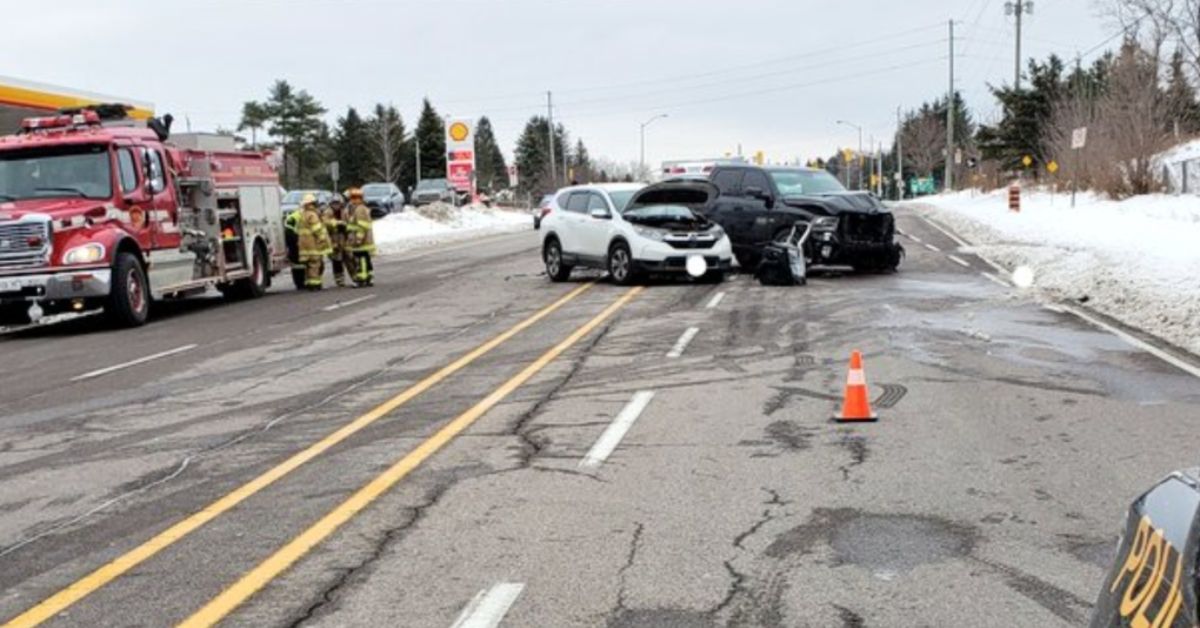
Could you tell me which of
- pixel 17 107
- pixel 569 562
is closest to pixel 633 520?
pixel 569 562

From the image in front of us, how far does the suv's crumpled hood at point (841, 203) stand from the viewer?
2045cm

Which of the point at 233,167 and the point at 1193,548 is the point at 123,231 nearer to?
the point at 233,167

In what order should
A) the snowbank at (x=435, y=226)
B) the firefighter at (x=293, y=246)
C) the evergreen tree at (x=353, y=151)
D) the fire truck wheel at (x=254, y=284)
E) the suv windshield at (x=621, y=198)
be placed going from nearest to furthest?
the suv windshield at (x=621, y=198) < the fire truck wheel at (x=254, y=284) < the firefighter at (x=293, y=246) < the snowbank at (x=435, y=226) < the evergreen tree at (x=353, y=151)

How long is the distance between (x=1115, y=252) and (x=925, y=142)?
105m

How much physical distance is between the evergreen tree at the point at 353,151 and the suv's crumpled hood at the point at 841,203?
95.6 meters

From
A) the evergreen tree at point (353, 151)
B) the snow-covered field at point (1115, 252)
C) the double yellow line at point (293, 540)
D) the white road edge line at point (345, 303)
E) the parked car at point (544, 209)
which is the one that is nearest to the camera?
the double yellow line at point (293, 540)

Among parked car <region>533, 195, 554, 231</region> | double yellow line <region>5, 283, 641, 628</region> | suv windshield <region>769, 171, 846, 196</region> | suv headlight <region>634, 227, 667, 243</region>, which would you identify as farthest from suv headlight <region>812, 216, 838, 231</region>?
double yellow line <region>5, 283, 641, 628</region>

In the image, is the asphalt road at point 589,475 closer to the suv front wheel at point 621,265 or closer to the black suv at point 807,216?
the suv front wheel at point 621,265

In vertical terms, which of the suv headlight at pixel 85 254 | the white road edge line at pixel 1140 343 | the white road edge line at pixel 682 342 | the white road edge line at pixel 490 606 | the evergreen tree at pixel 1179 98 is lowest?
the white road edge line at pixel 1140 343

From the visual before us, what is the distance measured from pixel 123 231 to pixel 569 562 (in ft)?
44.7

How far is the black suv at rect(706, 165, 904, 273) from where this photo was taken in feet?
67.4

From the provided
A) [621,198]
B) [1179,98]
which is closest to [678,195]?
[621,198]

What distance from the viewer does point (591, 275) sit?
76.1 ft

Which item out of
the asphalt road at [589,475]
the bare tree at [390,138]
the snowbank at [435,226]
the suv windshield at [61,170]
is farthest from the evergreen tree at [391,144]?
the asphalt road at [589,475]
